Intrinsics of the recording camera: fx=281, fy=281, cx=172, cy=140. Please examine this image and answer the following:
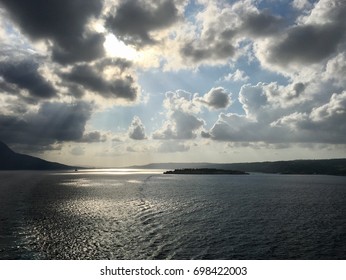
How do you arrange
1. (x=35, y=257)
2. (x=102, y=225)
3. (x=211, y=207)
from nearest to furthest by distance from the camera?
(x=35, y=257)
(x=102, y=225)
(x=211, y=207)

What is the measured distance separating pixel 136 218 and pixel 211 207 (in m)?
23.6

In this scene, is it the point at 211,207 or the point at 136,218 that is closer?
the point at 136,218

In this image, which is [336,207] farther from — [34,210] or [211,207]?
[34,210]

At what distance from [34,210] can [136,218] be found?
28.4 m

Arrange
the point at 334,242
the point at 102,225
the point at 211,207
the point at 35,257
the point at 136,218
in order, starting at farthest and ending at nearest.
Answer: the point at 211,207, the point at 136,218, the point at 102,225, the point at 334,242, the point at 35,257

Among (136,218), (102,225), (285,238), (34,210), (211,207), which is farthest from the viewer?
(211,207)

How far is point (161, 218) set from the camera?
2296 inches

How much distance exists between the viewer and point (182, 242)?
131 feet
